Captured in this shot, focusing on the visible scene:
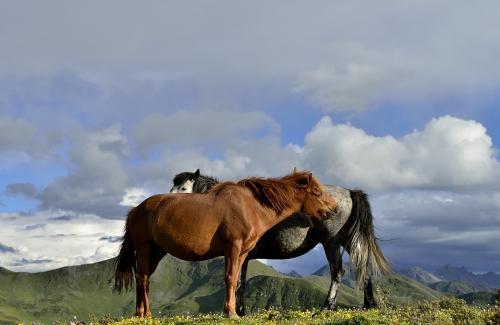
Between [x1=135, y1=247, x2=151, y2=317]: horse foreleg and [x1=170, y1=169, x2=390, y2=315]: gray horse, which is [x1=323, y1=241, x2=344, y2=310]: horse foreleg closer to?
[x1=170, y1=169, x2=390, y2=315]: gray horse

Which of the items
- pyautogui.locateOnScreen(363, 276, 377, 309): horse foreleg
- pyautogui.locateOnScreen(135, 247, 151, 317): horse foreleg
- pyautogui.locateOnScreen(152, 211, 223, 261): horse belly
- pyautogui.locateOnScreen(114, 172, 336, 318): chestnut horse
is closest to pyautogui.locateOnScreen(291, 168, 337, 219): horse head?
pyautogui.locateOnScreen(114, 172, 336, 318): chestnut horse

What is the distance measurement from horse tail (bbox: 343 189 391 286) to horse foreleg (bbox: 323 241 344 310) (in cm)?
69

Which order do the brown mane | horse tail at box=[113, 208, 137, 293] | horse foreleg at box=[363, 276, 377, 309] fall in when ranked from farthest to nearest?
horse foreleg at box=[363, 276, 377, 309] → horse tail at box=[113, 208, 137, 293] → the brown mane

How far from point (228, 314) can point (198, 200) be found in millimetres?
3436

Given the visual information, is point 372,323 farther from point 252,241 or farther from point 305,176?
point 305,176

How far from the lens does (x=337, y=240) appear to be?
21.5 metres

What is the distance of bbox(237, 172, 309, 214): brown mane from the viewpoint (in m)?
17.7

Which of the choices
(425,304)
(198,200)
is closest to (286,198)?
(198,200)

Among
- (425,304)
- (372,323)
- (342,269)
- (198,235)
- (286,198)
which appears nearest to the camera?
(372,323)

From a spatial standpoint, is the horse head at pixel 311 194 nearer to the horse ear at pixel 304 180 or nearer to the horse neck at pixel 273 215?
the horse ear at pixel 304 180

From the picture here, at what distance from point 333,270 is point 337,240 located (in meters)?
1.22

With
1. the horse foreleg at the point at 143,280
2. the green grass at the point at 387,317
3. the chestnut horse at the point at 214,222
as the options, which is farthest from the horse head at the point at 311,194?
the horse foreleg at the point at 143,280

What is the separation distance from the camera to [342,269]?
20797 millimetres

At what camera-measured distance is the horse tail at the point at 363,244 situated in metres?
21.5
